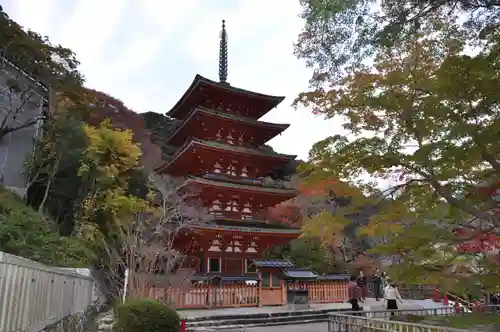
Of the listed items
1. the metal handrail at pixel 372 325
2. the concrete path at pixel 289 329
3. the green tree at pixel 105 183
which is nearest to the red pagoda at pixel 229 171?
the green tree at pixel 105 183

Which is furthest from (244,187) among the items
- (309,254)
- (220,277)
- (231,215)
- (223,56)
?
(309,254)

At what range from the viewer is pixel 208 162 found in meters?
19.1

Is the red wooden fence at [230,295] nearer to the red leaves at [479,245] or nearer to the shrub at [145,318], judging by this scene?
the shrub at [145,318]

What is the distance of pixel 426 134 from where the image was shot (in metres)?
6.46

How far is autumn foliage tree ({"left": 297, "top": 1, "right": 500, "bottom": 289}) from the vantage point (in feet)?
17.9

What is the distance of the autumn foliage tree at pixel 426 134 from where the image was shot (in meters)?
5.45

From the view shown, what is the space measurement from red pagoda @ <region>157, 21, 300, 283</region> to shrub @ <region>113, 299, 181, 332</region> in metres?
8.09

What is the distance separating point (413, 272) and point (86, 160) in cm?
1679

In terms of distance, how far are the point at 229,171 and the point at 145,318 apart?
12179 mm

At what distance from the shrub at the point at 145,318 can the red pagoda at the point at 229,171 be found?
A: 8089 millimetres

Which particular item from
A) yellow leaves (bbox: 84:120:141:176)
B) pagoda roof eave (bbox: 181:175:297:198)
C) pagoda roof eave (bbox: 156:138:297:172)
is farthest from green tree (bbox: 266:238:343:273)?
yellow leaves (bbox: 84:120:141:176)

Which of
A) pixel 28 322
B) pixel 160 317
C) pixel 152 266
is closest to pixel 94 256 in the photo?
pixel 152 266

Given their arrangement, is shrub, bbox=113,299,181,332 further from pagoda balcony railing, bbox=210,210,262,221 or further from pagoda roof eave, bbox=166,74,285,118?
pagoda roof eave, bbox=166,74,285,118

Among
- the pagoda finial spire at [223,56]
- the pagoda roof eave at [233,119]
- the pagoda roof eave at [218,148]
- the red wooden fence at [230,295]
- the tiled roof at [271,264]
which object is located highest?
the pagoda finial spire at [223,56]
